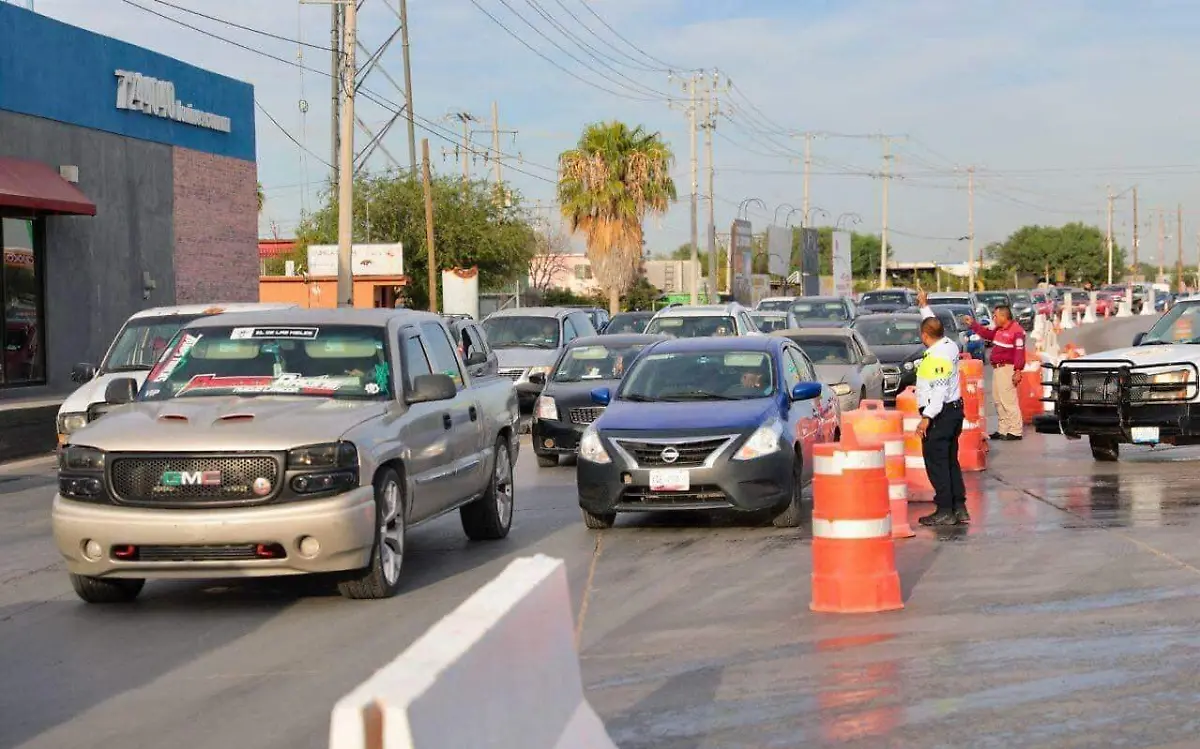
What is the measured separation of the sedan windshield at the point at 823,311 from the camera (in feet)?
122

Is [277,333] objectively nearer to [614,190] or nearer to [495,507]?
[495,507]

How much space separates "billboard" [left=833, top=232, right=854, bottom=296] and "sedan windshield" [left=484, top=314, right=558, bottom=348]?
5819 cm

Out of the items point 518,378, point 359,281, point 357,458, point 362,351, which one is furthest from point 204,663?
point 359,281

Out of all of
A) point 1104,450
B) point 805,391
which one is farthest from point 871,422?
point 1104,450

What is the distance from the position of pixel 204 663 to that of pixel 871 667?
11.0 feet

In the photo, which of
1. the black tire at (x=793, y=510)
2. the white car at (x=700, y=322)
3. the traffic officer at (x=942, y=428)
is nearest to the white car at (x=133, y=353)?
the black tire at (x=793, y=510)

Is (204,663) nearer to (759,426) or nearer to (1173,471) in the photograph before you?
(759,426)

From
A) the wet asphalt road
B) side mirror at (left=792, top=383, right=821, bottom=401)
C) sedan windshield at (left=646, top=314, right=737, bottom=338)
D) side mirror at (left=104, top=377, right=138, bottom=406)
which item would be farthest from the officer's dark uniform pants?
sedan windshield at (left=646, top=314, right=737, bottom=338)

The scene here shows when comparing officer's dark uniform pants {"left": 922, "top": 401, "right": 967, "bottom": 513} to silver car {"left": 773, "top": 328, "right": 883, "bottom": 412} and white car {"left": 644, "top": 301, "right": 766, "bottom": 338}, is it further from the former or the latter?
white car {"left": 644, "top": 301, "right": 766, "bottom": 338}

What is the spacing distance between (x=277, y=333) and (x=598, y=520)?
346cm

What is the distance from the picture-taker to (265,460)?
9656 millimetres

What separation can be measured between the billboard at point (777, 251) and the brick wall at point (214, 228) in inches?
2073

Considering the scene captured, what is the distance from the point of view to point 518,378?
1019 inches

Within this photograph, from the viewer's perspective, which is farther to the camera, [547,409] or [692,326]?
[692,326]
